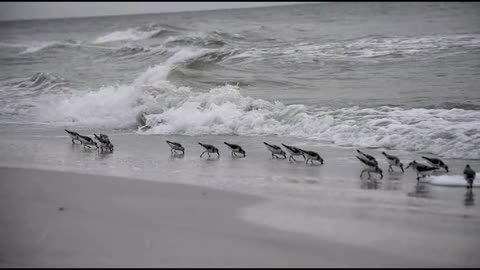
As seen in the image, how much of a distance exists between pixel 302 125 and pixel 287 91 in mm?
5694

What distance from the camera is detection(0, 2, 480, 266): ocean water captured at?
7797 mm

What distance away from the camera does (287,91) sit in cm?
2003

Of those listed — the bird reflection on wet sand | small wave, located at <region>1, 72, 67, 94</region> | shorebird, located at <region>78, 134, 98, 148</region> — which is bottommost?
the bird reflection on wet sand

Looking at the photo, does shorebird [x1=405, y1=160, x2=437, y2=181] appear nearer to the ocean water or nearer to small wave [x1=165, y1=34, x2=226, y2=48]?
the ocean water

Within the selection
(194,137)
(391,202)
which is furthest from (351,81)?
(391,202)

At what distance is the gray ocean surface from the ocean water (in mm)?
53

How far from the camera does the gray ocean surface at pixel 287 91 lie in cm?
1365

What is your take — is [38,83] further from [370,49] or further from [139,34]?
[139,34]

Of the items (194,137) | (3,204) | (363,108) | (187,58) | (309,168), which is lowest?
(3,204)

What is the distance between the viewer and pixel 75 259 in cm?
633

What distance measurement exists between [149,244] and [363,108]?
9.93 meters

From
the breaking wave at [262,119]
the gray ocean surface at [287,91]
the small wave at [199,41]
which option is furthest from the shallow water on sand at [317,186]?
the small wave at [199,41]

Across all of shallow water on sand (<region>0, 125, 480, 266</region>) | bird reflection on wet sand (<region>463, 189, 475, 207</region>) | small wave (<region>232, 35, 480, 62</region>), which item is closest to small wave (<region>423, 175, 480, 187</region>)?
shallow water on sand (<region>0, 125, 480, 266</region>)

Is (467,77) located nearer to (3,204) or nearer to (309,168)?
(309,168)
